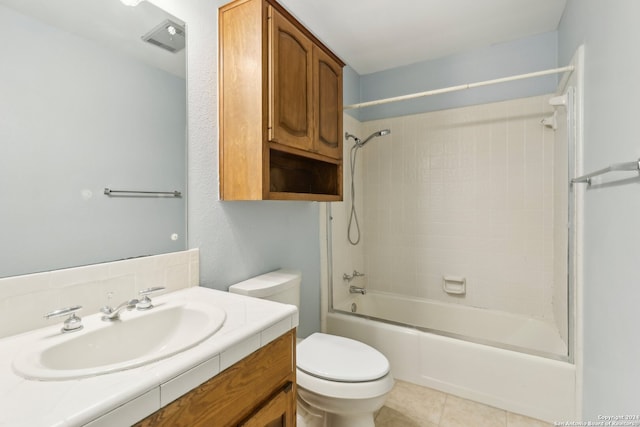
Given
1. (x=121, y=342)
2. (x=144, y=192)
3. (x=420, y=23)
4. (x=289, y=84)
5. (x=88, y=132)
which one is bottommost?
(x=121, y=342)

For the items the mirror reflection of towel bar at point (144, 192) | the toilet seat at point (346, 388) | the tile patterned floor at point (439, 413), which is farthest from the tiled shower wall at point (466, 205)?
the mirror reflection of towel bar at point (144, 192)

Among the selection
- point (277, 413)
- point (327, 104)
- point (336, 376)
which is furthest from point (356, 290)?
point (277, 413)

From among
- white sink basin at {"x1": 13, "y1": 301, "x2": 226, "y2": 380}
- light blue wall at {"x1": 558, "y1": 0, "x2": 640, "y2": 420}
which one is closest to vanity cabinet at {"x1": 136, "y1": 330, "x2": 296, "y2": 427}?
white sink basin at {"x1": 13, "y1": 301, "x2": 226, "y2": 380}

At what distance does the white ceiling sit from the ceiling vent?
83cm

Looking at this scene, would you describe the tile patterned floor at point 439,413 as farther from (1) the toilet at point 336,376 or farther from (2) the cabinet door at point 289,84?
(2) the cabinet door at point 289,84

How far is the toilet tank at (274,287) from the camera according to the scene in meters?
1.44

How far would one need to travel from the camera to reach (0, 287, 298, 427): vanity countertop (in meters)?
0.51

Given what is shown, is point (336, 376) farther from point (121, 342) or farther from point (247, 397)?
point (121, 342)

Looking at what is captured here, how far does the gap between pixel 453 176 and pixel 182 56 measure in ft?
6.90

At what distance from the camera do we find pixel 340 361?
139 centimetres

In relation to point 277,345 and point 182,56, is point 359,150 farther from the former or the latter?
point 277,345

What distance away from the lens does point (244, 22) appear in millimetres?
1337

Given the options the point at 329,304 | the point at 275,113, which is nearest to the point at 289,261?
the point at 329,304

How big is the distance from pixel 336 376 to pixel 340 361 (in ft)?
0.36
